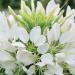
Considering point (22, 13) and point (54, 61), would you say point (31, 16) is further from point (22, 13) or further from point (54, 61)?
point (54, 61)

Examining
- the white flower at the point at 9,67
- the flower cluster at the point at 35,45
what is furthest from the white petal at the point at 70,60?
the white flower at the point at 9,67

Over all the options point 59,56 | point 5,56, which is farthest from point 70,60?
point 5,56

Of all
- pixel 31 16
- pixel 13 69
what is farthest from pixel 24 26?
pixel 13 69

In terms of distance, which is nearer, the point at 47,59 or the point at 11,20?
the point at 47,59

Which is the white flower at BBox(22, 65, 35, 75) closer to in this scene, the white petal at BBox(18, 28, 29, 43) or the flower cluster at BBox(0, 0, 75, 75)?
the flower cluster at BBox(0, 0, 75, 75)

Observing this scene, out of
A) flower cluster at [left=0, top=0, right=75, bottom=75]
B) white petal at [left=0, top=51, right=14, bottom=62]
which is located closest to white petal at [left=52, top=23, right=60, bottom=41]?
flower cluster at [left=0, top=0, right=75, bottom=75]

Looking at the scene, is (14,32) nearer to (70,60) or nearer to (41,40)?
(41,40)
